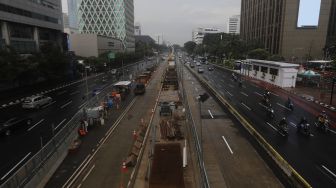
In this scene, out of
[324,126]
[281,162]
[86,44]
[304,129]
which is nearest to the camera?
[281,162]

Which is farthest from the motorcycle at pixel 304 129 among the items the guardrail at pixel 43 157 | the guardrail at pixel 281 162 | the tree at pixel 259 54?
the tree at pixel 259 54

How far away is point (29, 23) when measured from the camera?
61.0 metres

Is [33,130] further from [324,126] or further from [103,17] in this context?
[103,17]

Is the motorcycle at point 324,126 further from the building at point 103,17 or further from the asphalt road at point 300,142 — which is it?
the building at point 103,17

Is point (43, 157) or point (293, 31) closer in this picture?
point (43, 157)

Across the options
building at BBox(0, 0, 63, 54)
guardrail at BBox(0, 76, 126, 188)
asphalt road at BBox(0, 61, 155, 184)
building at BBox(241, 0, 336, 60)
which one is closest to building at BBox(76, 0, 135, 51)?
building at BBox(0, 0, 63, 54)

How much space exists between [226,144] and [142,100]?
22.6 metres

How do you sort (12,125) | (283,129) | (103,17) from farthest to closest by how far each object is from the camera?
(103,17) < (12,125) < (283,129)

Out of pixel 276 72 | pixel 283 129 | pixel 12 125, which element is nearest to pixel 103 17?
pixel 276 72

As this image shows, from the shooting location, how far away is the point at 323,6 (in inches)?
3880

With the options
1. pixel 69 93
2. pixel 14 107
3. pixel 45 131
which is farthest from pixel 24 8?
pixel 45 131

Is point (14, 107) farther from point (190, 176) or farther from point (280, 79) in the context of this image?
point (280, 79)

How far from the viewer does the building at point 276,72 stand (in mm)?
53375

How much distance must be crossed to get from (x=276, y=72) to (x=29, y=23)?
60.9 meters
